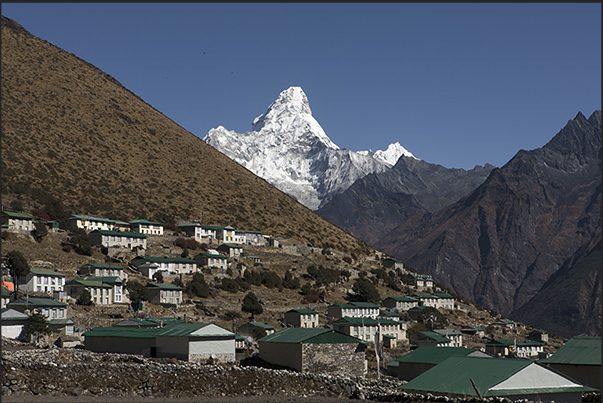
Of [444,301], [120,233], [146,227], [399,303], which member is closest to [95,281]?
[120,233]

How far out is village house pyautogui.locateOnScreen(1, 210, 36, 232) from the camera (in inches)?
3610

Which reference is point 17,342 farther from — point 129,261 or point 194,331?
point 129,261

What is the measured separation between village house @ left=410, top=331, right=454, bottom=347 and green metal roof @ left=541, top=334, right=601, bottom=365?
125 ft

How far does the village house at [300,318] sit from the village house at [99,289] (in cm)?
1925

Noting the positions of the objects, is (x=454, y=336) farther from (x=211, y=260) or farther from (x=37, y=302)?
(x=37, y=302)

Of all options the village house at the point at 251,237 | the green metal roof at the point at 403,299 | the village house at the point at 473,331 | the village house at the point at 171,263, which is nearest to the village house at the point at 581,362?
the village house at the point at 473,331

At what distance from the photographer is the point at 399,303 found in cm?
10919

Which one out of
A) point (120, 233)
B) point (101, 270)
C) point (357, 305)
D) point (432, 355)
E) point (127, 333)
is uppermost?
point (120, 233)

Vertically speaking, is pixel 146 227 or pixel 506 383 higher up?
pixel 146 227

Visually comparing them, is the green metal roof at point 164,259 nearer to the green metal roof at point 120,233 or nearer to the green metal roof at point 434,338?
the green metal roof at point 120,233

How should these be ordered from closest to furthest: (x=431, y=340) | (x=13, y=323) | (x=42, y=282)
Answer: (x=13, y=323), (x=42, y=282), (x=431, y=340)

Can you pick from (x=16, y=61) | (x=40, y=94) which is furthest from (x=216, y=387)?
(x=16, y=61)

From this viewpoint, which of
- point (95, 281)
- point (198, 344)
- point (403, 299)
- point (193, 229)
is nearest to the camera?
point (198, 344)

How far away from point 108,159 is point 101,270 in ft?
173
